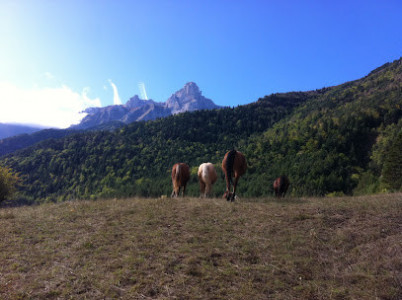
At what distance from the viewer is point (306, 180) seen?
202ft

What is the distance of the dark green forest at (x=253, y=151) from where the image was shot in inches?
2386

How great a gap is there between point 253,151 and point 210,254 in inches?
3589

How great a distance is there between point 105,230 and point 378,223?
8762 millimetres

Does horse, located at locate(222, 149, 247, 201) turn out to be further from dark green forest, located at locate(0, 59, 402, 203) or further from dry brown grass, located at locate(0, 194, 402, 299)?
dark green forest, located at locate(0, 59, 402, 203)

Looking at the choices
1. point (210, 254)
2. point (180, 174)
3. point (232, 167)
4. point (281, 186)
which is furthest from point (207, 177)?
point (281, 186)

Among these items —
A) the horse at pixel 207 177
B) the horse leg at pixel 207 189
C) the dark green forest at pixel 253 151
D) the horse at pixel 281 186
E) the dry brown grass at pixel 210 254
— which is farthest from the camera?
the dark green forest at pixel 253 151

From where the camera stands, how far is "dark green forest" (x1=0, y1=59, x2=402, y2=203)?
60594mm

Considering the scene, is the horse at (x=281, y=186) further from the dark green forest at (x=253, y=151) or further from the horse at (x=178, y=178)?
the horse at (x=178, y=178)

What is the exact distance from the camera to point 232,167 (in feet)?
38.8

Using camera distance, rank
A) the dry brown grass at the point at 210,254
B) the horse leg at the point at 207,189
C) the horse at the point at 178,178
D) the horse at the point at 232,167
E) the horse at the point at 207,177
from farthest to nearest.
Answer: the horse at the point at 178,178
the horse at the point at 207,177
the horse leg at the point at 207,189
the horse at the point at 232,167
the dry brown grass at the point at 210,254

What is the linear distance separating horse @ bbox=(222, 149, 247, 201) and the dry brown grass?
2.87 metres

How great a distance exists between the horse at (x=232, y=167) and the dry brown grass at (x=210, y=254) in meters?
2.87

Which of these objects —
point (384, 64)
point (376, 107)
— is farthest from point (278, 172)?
point (384, 64)

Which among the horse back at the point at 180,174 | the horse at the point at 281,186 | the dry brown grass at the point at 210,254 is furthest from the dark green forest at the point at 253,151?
the dry brown grass at the point at 210,254
